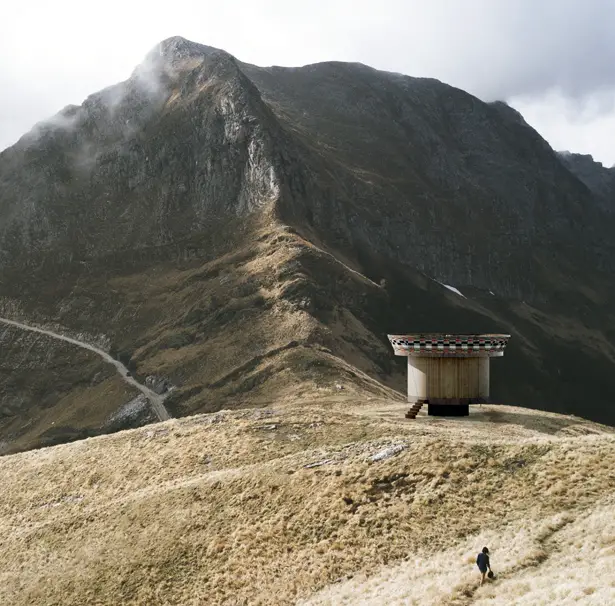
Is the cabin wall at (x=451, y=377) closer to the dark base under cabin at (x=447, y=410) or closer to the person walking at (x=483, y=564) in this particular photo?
the dark base under cabin at (x=447, y=410)

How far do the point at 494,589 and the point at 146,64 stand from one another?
17765 cm

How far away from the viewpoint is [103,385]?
98.6 meters

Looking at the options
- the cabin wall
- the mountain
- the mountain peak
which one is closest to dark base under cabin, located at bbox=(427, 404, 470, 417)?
the cabin wall

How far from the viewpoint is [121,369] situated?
4033 inches

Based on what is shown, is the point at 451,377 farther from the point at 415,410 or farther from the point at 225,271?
the point at 225,271

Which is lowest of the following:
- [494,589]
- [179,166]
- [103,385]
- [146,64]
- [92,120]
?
[103,385]

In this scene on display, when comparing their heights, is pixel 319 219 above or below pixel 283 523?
above

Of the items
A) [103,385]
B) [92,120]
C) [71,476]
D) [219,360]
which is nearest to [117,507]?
[71,476]

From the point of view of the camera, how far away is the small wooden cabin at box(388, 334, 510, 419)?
→ 45.2m

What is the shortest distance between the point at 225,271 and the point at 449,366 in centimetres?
7256

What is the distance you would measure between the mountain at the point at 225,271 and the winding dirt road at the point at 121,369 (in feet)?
4.54

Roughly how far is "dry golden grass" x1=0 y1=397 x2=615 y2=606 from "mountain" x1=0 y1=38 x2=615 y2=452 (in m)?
32.2

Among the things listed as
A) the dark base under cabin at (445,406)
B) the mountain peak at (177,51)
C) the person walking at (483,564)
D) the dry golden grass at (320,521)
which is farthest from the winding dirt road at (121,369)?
the mountain peak at (177,51)

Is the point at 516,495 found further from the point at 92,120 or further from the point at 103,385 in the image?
the point at 92,120
